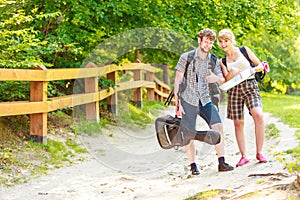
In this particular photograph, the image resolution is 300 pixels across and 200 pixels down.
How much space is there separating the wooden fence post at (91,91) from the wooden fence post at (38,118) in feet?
5.83

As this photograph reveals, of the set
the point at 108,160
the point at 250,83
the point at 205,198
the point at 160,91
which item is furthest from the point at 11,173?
the point at 160,91

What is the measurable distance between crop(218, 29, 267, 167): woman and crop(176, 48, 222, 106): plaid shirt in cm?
28

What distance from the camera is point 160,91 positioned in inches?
677

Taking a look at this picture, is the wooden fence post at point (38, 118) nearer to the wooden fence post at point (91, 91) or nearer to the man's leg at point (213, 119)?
the wooden fence post at point (91, 91)

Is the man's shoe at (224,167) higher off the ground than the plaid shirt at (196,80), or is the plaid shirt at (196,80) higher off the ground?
the plaid shirt at (196,80)

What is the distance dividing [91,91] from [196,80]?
3.47 meters

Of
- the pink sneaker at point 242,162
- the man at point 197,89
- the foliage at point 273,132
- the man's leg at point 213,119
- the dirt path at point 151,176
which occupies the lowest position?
the dirt path at point 151,176

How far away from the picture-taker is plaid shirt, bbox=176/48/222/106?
18.2ft

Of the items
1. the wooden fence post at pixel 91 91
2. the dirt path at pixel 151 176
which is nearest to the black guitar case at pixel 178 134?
the dirt path at pixel 151 176

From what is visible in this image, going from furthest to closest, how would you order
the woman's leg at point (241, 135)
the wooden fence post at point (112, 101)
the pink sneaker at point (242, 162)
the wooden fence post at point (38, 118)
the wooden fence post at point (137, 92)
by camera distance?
the wooden fence post at point (137, 92), the wooden fence post at point (112, 101), the wooden fence post at point (38, 118), the woman's leg at point (241, 135), the pink sneaker at point (242, 162)

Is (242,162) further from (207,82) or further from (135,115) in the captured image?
(135,115)

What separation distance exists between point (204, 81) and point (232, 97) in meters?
0.47

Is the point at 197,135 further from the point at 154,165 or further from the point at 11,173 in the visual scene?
the point at 11,173

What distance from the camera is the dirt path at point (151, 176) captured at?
4723 mm
